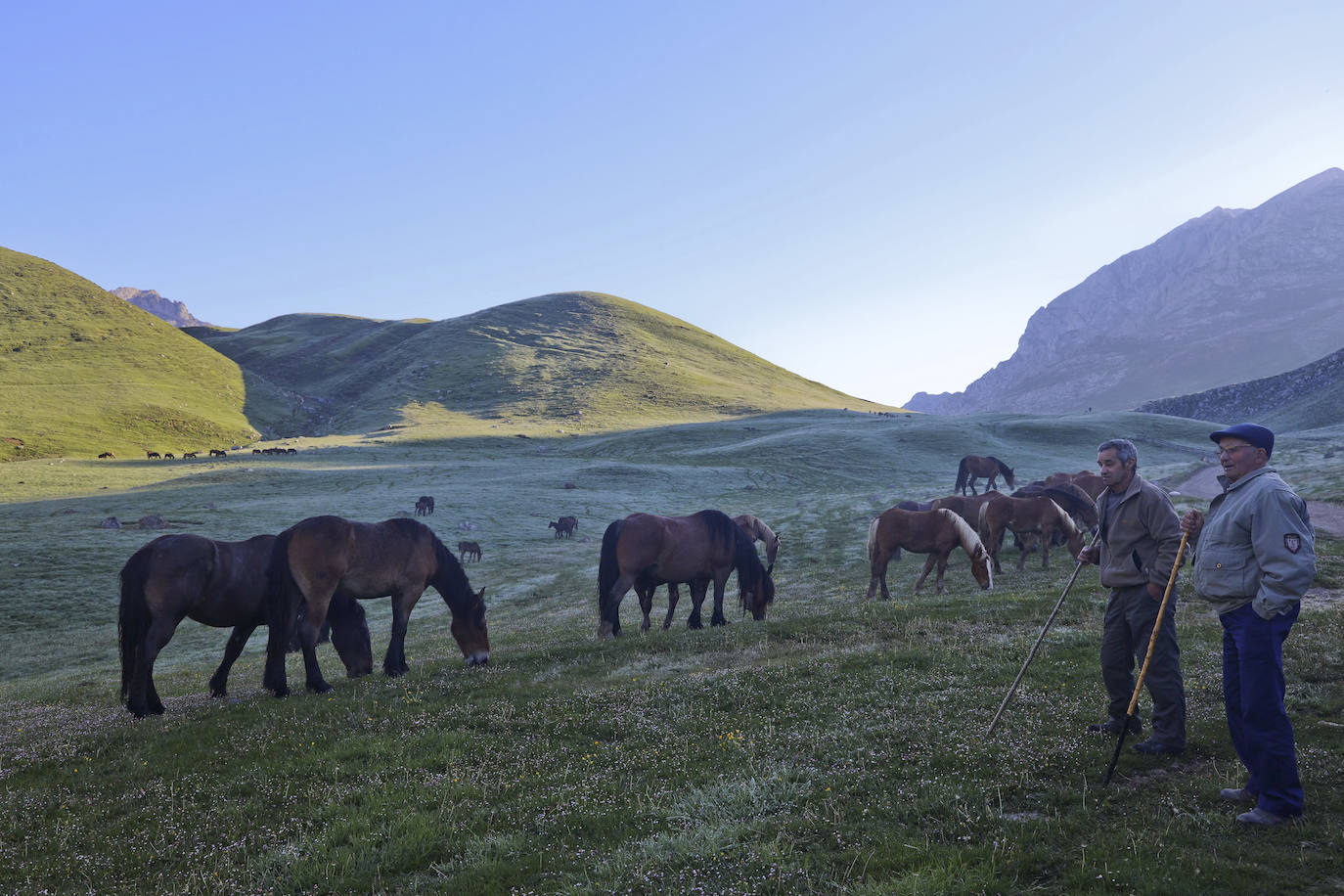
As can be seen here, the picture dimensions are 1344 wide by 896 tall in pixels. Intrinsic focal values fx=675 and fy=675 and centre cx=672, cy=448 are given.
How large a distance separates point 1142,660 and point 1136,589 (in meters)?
0.75

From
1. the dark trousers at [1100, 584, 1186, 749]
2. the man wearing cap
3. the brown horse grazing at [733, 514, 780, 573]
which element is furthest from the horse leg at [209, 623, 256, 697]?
the brown horse grazing at [733, 514, 780, 573]

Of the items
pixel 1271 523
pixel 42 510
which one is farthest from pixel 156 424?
pixel 1271 523

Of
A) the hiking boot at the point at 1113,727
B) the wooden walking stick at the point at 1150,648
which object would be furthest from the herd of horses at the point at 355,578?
the wooden walking stick at the point at 1150,648

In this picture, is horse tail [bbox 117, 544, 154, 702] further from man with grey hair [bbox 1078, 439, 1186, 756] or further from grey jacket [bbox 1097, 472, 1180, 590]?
grey jacket [bbox 1097, 472, 1180, 590]

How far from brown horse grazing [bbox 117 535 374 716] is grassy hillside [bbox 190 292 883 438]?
7539 centimetres

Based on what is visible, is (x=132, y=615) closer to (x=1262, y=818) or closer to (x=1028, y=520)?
(x=1262, y=818)

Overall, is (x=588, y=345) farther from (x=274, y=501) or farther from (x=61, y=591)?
(x=61, y=591)

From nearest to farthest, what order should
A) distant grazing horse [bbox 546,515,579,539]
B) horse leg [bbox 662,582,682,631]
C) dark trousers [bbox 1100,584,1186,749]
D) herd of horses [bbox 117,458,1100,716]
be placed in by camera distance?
1. dark trousers [bbox 1100,584,1186,749]
2. herd of horses [bbox 117,458,1100,716]
3. horse leg [bbox 662,582,682,631]
4. distant grazing horse [bbox 546,515,579,539]

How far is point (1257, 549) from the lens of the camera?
5.74 m

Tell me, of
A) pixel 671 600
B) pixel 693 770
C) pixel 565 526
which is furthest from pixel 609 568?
pixel 565 526

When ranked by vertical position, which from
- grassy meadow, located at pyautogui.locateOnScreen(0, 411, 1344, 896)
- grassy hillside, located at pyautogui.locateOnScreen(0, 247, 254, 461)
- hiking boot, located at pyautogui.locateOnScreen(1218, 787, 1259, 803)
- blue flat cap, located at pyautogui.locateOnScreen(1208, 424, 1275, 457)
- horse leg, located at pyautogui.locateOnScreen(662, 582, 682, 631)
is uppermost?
grassy hillside, located at pyautogui.locateOnScreen(0, 247, 254, 461)

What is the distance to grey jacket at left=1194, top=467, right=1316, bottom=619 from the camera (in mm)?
5562

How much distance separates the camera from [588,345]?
150125 mm

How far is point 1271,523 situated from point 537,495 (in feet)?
151
